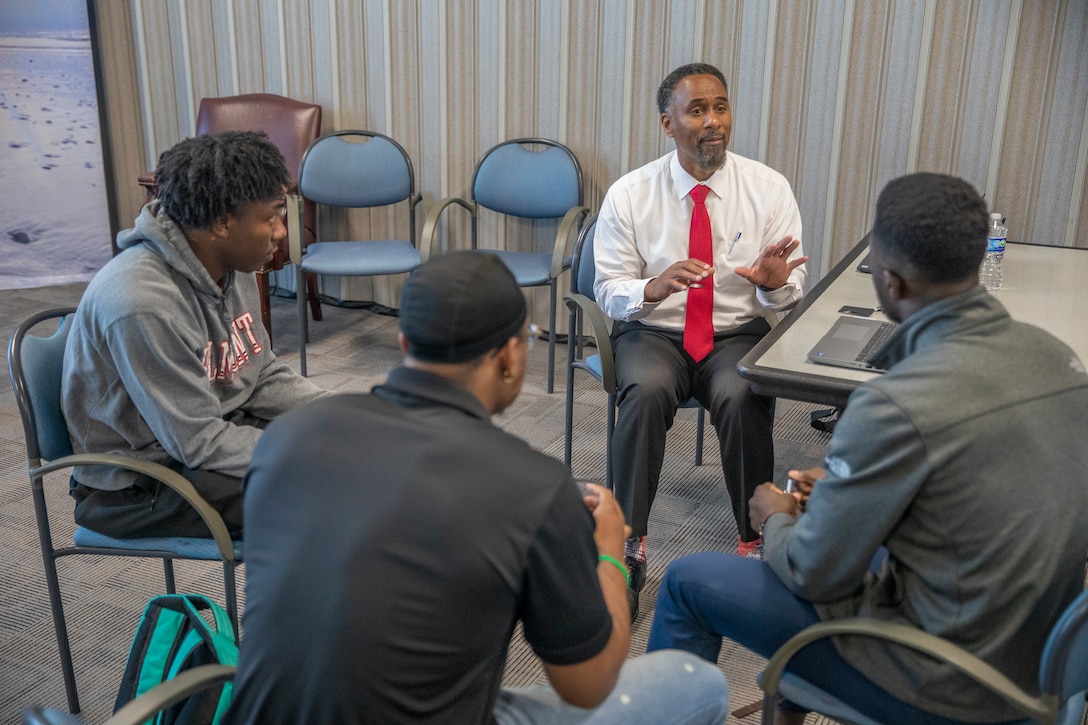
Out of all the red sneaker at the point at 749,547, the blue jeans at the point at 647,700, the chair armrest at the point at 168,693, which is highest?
the chair armrest at the point at 168,693

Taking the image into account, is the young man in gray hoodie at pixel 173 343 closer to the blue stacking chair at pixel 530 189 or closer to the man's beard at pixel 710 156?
the man's beard at pixel 710 156

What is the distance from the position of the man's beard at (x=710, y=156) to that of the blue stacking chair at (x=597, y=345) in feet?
1.14

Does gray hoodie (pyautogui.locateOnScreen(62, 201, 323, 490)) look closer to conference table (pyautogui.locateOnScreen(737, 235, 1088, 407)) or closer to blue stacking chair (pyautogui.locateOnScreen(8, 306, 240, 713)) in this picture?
blue stacking chair (pyautogui.locateOnScreen(8, 306, 240, 713))

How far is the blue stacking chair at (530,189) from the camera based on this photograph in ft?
12.8

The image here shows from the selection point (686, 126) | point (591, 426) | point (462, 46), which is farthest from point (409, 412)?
point (462, 46)

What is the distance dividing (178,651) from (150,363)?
53cm

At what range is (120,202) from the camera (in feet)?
17.3

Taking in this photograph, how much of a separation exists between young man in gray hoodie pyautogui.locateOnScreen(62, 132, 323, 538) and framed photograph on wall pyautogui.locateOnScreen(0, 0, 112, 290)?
3518mm

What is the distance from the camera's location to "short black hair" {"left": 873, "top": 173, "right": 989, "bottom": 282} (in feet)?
4.43

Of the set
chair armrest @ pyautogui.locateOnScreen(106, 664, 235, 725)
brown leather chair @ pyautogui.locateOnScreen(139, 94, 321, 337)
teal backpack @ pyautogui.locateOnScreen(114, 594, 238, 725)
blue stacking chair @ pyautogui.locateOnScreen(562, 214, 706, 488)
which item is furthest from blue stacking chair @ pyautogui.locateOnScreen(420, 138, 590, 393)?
chair armrest @ pyautogui.locateOnScreen(106, 664, 235, 725)

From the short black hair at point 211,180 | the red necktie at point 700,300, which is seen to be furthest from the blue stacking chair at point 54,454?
the red necktie at point 700,300

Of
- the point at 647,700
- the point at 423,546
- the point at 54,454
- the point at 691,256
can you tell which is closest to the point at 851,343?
the point at 691,256

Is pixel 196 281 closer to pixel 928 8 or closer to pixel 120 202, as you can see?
pixel 928 8

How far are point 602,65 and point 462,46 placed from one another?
66 cm
